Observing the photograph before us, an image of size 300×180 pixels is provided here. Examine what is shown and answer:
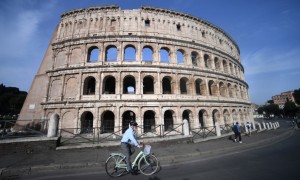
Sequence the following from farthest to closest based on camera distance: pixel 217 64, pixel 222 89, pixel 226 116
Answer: pixel 217 64 → pixel 222 89 → pixel 226 116

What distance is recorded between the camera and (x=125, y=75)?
16500 mm

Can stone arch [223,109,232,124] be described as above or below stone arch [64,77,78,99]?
below

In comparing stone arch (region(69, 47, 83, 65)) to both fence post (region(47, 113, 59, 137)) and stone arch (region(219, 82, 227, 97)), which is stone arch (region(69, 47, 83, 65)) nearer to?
fence post (region(47, 113, 59, 137))

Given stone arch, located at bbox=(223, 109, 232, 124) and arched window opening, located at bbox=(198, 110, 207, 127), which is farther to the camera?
stone arch, located at bbox=(223, 109, 232, 124)

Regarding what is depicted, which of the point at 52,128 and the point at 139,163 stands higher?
the point at 52,128

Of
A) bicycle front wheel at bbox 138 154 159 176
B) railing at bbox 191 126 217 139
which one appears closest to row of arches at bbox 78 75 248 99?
railing at bbox 191 126 217 139

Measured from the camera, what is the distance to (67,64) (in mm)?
17359

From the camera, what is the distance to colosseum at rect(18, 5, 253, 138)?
1586cm

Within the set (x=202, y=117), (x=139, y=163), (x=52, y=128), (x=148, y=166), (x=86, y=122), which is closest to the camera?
(x=139, y=163)

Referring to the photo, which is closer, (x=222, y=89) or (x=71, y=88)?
(x=71, y=88)

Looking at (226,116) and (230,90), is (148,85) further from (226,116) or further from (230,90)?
(230,90)

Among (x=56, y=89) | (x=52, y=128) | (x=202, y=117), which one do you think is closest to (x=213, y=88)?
(x=202, y=117)

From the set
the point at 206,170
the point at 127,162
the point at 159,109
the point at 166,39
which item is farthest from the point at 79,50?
the point at 206,170

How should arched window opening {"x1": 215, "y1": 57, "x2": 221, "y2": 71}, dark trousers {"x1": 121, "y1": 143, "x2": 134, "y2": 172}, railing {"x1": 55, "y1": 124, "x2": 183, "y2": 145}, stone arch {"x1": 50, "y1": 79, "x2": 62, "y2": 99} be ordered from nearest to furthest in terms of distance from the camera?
dark trousers {"x1": 121, "y1": 143, "x2": 134, "y2": 172}, railing {"x1": 55, "y1": 124, "x2": 183, "y2": 145}, stone arch {"x1": 50, "y1": 79, "x2": 62, "y2": 99}, arched window opening {"x1": 215, "y1": 57, "x2": 221, "y2": 71}
